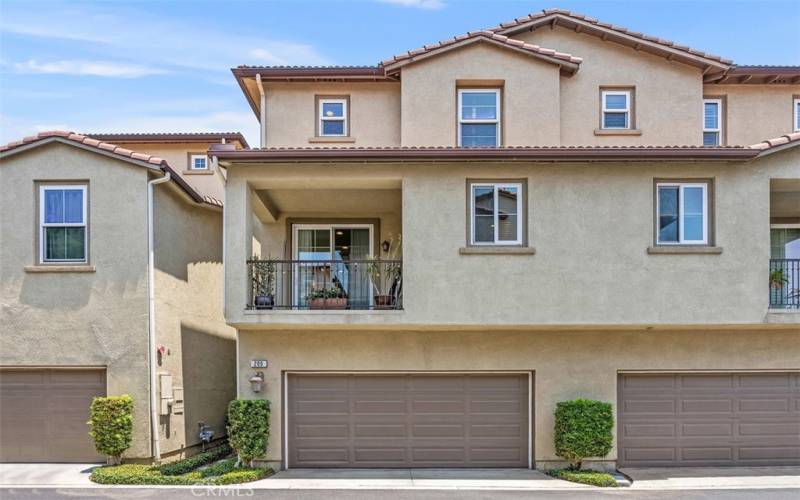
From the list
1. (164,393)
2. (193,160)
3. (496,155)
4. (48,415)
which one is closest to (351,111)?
(496,155)

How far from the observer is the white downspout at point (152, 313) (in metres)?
12.1

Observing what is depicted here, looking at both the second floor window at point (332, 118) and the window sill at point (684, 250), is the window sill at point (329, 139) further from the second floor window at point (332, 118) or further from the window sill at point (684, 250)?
the window sill at point (684, 250)

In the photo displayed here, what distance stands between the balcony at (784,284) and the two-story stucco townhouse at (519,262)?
0.05 m

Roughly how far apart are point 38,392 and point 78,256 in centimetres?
288

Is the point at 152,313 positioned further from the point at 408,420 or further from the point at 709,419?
the point at 709,419

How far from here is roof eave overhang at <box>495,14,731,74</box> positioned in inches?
561

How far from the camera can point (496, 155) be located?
1142 cm

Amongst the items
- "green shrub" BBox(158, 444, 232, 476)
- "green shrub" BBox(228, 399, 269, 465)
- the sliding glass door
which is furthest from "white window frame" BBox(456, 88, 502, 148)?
"green shrub" BBox(158, 444, 232, 476)

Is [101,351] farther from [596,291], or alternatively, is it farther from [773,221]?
[773,221]

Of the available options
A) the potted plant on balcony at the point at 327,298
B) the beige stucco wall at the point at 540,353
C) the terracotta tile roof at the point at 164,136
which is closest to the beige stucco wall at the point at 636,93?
the beige stucco wall at the point at 540,353

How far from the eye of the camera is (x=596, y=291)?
11508mm

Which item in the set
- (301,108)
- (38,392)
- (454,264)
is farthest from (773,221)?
(38,392)

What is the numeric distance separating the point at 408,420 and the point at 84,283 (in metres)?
7.14

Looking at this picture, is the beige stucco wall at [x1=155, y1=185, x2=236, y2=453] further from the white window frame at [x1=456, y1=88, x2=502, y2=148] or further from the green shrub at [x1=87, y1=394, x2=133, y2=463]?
the white window frame at [x1=456, y1=88, x2=502, y2=148]
